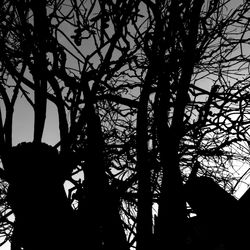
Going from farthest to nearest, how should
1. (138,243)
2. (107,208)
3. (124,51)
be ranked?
(124,51) < (107,208) < (138,243)

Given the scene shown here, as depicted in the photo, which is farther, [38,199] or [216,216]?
[38,199]

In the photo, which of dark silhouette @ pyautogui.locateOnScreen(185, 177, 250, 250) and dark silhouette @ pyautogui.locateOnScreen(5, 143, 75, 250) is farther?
dark silhouette @ pyautogui.locateOnScreen(5, 143, 75, 250)

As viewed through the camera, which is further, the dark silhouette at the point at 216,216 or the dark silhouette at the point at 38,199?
the dark silhouette at the point at 38,199

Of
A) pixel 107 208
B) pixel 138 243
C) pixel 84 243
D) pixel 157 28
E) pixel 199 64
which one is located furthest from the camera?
pixel 199 64

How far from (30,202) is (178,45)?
2.60m

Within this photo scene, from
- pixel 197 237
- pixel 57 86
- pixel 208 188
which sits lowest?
pixel 197 237

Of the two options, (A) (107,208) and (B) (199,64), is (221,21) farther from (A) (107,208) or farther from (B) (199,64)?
(A) (107,208)

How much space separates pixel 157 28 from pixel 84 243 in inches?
101

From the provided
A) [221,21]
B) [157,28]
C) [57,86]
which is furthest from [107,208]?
[221,21]

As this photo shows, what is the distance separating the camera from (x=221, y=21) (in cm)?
420

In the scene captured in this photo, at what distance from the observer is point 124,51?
4.02 metres

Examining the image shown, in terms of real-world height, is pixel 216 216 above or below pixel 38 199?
below

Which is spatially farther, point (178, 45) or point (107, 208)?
point (178, 45)

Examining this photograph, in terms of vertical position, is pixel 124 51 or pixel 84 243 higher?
pixel 124 51
